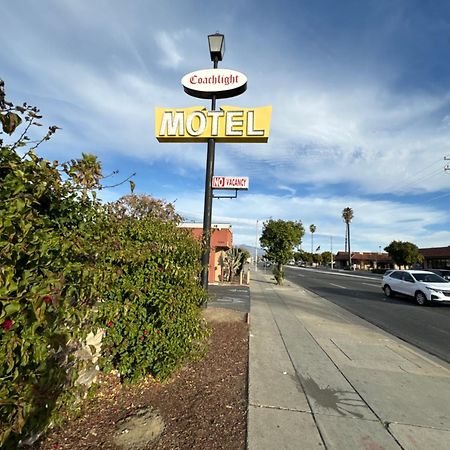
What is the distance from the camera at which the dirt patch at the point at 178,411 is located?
9.19 ft

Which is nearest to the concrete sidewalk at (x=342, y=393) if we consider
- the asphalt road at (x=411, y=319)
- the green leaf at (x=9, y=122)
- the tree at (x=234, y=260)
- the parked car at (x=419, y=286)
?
the asphalt road at (x=411, y=319)

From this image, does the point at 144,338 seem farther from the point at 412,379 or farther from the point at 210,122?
the point at 210,122

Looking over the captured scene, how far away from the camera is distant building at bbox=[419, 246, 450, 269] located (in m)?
52.0

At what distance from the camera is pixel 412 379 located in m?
4.91

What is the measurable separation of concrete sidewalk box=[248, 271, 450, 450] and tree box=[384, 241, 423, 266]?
5214 centimetres

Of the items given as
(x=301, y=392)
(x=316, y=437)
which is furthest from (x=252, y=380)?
(x=316, y=437)

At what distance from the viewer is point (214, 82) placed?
8.44m

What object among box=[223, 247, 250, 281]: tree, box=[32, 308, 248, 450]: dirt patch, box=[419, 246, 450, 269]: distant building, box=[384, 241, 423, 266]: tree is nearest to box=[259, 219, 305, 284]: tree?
box=[223, 247, 250, 281]: tree

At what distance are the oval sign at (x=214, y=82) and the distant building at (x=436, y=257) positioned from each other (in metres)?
55.2

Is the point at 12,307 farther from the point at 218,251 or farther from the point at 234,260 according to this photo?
the point at 234,260

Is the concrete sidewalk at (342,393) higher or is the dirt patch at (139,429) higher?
the dirt patch at (139,429)

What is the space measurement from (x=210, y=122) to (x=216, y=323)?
16.8ft

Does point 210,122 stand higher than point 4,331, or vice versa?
point 210,122

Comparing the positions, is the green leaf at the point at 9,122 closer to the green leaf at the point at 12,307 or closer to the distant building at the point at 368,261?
the green leaf at the point at 12,307
